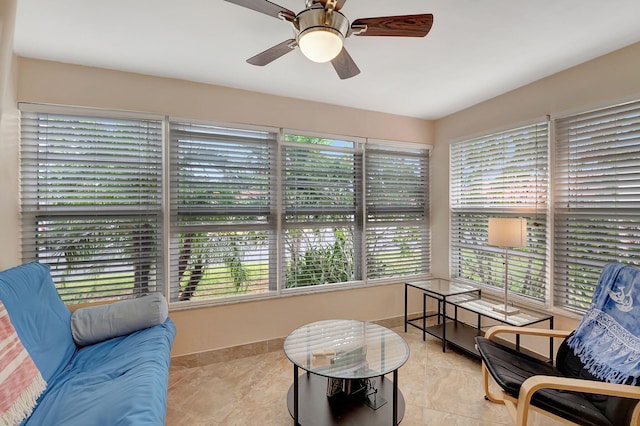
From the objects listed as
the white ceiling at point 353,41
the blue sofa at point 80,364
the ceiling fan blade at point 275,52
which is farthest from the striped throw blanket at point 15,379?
the ceiling fan blade at point 275,52

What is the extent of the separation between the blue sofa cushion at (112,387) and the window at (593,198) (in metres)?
3.00

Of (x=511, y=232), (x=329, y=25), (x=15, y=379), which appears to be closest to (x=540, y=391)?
(x=511, y=232)

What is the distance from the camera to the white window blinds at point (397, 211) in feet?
11.5

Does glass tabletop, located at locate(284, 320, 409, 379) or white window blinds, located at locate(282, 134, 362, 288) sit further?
white window blinds, located at locate(282, 134, 362, 288)

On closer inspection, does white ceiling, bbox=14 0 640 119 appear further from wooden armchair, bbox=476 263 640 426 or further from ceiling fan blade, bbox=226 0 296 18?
wooden armchair, bbox=476 263 640 426

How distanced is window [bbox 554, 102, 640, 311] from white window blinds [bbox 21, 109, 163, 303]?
3424 millimetres

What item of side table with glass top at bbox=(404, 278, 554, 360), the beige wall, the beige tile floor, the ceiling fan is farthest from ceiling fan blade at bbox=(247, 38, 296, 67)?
side table with glass top at bbox=(404, 278, 554, 360)

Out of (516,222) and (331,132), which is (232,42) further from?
(516,222)

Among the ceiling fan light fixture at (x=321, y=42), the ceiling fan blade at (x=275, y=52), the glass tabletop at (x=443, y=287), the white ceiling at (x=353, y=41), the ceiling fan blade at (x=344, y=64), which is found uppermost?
the white ceiling at (x=353, y=41)

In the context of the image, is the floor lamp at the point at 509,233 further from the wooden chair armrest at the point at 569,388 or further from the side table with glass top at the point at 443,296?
the wooden chair armrest at the point at 569,388

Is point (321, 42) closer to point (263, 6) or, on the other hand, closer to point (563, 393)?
point (263, 6)

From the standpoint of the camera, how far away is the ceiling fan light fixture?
1408 mm

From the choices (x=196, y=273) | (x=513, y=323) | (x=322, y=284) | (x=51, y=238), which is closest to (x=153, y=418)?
(x=196, y=273)

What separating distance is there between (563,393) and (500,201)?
181cm
